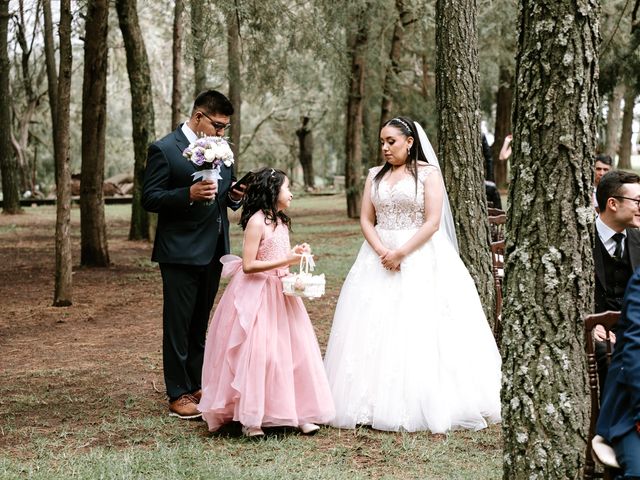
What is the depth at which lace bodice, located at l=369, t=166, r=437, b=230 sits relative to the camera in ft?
20.1

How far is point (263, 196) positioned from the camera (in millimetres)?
5711

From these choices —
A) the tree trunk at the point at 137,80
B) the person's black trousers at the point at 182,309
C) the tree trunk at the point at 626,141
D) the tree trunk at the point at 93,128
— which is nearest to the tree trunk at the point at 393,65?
the tree trunk at the point at 137,80

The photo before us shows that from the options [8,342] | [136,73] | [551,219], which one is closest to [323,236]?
[136,73]

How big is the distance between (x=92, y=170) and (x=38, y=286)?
6.90ft

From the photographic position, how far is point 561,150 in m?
3.56

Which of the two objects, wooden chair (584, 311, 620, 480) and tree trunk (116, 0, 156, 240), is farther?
tree trunk (116, 0, 156, 240)

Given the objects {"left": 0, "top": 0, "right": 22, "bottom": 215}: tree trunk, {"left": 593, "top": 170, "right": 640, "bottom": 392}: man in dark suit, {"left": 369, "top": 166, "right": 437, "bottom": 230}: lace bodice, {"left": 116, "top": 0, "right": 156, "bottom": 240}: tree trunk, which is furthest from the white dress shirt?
{"left": 0, "top": 0, "right": 22, "bottom": 215}: tree trunk

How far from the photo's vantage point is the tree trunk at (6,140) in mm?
23222

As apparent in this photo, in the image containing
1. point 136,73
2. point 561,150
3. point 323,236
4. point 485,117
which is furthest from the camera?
point 485,117

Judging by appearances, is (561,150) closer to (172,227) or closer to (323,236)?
(172,227)

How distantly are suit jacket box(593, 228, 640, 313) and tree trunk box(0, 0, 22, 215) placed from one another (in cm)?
2037

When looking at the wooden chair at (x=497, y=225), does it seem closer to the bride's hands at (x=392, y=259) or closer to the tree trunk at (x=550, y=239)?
the bride's hands at (x=392, y=259)

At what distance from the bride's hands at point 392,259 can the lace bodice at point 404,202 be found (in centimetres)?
25

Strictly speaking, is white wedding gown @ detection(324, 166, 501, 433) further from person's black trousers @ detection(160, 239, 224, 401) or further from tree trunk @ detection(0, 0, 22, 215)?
tree trunk @ detection(0, 0, 22, 215)
